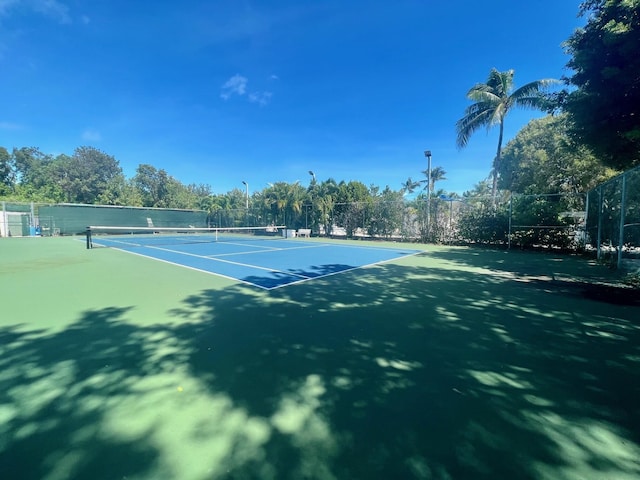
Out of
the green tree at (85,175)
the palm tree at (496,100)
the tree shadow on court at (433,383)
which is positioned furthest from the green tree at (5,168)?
the palm tree at (496,100)

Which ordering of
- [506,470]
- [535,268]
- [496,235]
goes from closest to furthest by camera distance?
[506,470] < [535,268] < [496,235]

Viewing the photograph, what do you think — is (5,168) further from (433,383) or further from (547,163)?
(547,163)

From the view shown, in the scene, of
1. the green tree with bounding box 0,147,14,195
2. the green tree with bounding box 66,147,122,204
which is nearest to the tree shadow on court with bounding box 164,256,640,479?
the green tree with bounding box 66,147,122,204

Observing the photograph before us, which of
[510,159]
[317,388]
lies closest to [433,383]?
[317,388]

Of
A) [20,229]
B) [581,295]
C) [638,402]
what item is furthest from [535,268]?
[20,229]

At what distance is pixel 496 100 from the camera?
17.2m

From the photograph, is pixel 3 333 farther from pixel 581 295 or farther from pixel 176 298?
pixel 581 295

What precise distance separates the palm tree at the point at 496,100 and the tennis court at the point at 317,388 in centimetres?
1638

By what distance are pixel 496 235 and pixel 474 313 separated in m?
11.7

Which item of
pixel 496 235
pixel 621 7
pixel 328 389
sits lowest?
pixel 328 389

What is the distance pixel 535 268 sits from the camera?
319 inches

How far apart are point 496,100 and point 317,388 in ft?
69.1

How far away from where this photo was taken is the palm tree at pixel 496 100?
54.5 ft

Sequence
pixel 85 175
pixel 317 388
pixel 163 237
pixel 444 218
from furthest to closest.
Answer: pixel 85 175, pixel 163 237, pixel 444 218, pixel 317 388
